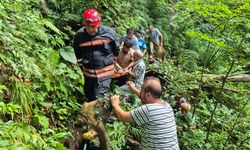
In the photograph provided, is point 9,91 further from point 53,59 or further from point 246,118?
point 246,118

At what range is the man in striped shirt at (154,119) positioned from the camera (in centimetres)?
394

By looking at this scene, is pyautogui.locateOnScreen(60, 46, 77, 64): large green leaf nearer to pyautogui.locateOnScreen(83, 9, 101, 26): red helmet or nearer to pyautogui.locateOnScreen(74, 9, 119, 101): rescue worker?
pyautogui.locateOnScreen(74, 9, 119, 101): rescue worker

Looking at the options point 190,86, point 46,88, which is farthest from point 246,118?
point 46,88

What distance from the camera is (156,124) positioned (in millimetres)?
3945

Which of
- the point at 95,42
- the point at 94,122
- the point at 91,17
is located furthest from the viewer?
the point at 95,42

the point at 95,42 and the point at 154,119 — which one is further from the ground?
the point at 95,42

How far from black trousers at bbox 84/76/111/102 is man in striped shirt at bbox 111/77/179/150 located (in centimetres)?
202

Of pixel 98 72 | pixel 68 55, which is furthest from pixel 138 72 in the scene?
pixel 68 55

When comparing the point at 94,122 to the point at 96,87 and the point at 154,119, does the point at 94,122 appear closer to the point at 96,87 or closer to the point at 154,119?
the point at 96,87

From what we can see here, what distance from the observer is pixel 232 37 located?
19.4 feet

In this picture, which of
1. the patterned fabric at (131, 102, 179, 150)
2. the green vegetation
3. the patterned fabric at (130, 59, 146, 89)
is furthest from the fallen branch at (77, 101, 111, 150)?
the patterned fabric at (130, 59, 146, 89)

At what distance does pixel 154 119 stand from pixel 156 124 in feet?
0.23

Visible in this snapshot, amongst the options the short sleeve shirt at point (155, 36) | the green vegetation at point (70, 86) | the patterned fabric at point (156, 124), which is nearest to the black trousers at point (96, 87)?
the green vegetation at point (70, 86)

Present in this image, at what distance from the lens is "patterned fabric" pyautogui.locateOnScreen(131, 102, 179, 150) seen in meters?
3.93
